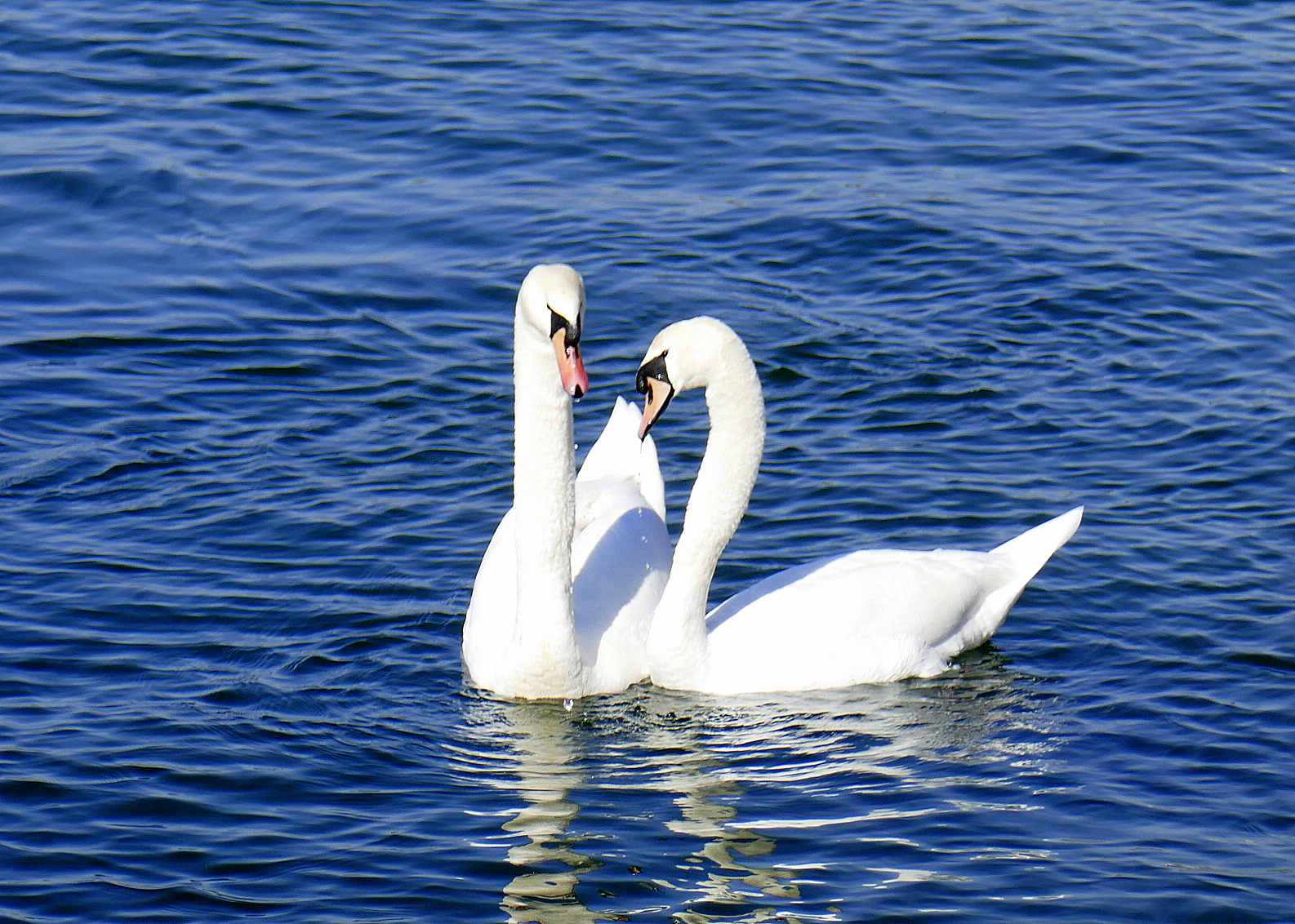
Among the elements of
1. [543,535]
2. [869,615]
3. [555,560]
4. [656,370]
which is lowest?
[869,615]

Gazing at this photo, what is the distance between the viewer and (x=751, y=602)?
28.7 ft

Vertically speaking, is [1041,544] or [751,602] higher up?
[1041,544]

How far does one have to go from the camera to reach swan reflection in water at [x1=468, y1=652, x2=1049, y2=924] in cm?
681

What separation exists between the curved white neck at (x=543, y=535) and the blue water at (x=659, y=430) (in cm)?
33

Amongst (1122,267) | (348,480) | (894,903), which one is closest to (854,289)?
(1122,267)

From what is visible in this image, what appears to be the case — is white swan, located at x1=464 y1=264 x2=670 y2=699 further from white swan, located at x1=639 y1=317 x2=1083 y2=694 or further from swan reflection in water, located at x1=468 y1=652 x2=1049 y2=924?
white swan, located at x1=639 y1=317 x2=1083 y2=694

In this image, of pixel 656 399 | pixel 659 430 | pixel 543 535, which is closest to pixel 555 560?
pixel 543 535

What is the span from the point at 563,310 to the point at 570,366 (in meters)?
0.23

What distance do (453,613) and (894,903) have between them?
10.6ft

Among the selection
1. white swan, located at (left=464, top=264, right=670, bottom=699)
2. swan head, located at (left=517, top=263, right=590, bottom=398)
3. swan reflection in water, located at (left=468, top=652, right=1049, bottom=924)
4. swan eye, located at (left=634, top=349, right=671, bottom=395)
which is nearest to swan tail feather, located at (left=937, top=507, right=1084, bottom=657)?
swan reflection in water, located at (left=468, top=652, right=1049, bottom=924)

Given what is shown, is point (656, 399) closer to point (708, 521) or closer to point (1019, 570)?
point (708, 521)

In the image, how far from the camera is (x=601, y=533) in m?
9.09

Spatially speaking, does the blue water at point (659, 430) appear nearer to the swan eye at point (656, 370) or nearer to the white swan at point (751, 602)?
the white swan at point (751, 602)

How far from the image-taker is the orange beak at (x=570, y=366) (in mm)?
7414
